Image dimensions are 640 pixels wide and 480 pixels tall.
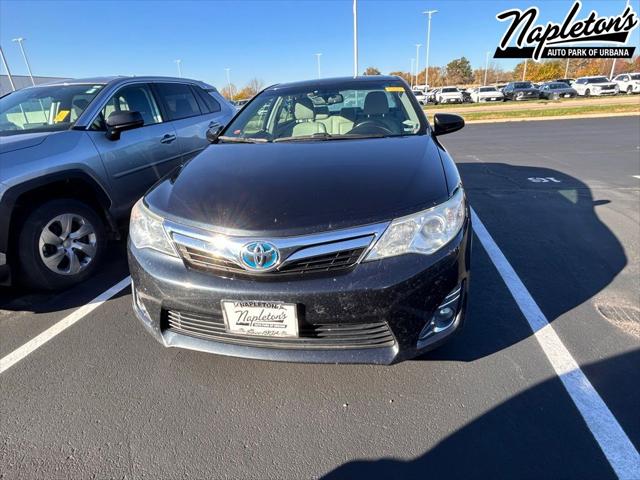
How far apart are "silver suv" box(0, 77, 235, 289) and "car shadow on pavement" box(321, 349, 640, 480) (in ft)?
8.73

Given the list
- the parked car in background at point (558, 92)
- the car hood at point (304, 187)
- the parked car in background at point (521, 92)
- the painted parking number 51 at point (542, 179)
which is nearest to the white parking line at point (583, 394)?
the car hood at point (304, 187)

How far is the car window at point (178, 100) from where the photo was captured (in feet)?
14.4

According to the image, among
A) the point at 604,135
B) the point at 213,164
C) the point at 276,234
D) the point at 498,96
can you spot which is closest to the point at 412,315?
the point at 276,234

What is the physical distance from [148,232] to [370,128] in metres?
1.77

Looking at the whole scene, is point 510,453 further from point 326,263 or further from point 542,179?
point 542,179

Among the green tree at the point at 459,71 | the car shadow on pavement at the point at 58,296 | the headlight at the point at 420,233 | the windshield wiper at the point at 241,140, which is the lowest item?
the green tree at the point at 459,71

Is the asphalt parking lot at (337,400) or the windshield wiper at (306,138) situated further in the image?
the windshield wiper at (306,138)

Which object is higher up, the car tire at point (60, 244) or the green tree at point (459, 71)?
the car tire at point (60, 244)

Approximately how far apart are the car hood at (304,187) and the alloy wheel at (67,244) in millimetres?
1300

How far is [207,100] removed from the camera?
515 cm

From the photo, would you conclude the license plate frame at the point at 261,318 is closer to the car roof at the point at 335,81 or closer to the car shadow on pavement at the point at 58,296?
the car shadow on pavement at the point at 58,296

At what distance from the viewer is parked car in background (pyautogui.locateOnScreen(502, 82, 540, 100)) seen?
107ft

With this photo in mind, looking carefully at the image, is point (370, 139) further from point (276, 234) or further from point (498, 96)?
point (498, 96)


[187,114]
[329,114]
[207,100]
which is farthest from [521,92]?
[329,114]
